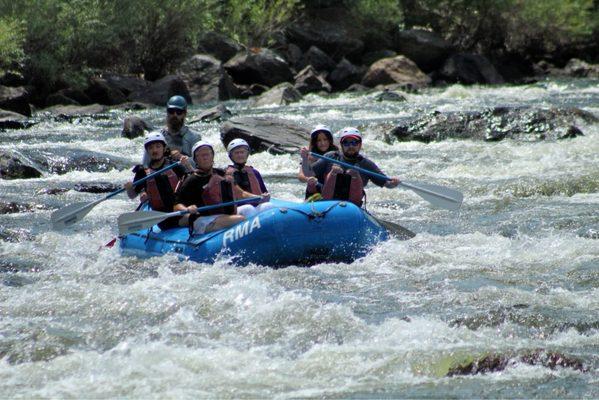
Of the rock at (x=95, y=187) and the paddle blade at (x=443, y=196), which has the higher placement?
the paddle blade at (x=443, y=196)

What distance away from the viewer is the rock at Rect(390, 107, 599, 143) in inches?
615

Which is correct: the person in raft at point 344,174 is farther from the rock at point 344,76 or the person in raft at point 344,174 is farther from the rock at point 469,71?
the rock at point 469,71

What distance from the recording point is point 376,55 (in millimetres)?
31422

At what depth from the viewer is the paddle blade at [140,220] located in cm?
852

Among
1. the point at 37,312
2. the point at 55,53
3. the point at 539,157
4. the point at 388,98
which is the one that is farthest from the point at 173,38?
the point at 37,312

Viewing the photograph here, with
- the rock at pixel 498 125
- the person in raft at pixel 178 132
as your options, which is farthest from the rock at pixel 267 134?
the person in raft at pixel 178 132

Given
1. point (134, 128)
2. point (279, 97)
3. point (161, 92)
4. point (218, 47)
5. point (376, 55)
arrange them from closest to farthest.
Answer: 1. point (134, 128)
2. point (279, 97)
3. point (161, 92)
4. point (218, 47)
5. point (376, 55)

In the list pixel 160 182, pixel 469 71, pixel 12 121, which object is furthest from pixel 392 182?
pixel 469 71

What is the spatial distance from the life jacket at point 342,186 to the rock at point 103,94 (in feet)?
48.4

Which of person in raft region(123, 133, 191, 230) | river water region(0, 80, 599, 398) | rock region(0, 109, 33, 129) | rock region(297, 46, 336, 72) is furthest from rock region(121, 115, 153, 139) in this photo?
rock region(297, 46, 336, 72)

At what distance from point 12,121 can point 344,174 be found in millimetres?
10995

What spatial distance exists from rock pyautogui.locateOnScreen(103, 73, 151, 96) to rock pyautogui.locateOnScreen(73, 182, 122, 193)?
10836 millimetres

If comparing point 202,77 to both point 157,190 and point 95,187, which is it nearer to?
point 95,187

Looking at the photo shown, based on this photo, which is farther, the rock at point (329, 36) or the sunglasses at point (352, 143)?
the rock at point (329, 36)
